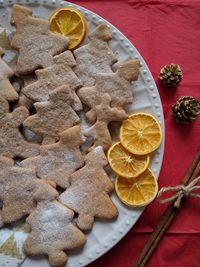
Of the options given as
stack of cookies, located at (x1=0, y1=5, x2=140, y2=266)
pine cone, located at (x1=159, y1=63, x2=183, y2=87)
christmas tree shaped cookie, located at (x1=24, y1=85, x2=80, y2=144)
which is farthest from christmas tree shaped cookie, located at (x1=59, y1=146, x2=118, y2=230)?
pine cone, located at (x1=159, y1=63, x2=183, y2=87)

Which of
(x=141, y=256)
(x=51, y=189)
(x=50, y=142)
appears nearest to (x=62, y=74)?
(x=50, y=142)

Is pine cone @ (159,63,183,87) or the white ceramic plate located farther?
pine cone @ (159,63,183,87)

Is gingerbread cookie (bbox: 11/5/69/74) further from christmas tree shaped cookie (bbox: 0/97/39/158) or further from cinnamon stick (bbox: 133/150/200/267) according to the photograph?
cinnamon stick (bbox: 133/150/200/267)

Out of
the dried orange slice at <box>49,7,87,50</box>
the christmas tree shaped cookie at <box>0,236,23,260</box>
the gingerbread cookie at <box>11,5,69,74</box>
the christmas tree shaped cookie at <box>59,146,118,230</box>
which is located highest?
the dried orange slice at <box>49,7,87,50</box>

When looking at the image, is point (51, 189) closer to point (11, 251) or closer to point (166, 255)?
point (11, 251)

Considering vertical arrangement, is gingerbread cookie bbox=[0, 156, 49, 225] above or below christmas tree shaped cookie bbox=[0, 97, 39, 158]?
below

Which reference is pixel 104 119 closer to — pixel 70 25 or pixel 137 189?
pixel 137 189

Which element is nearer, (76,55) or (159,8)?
(76,55)
